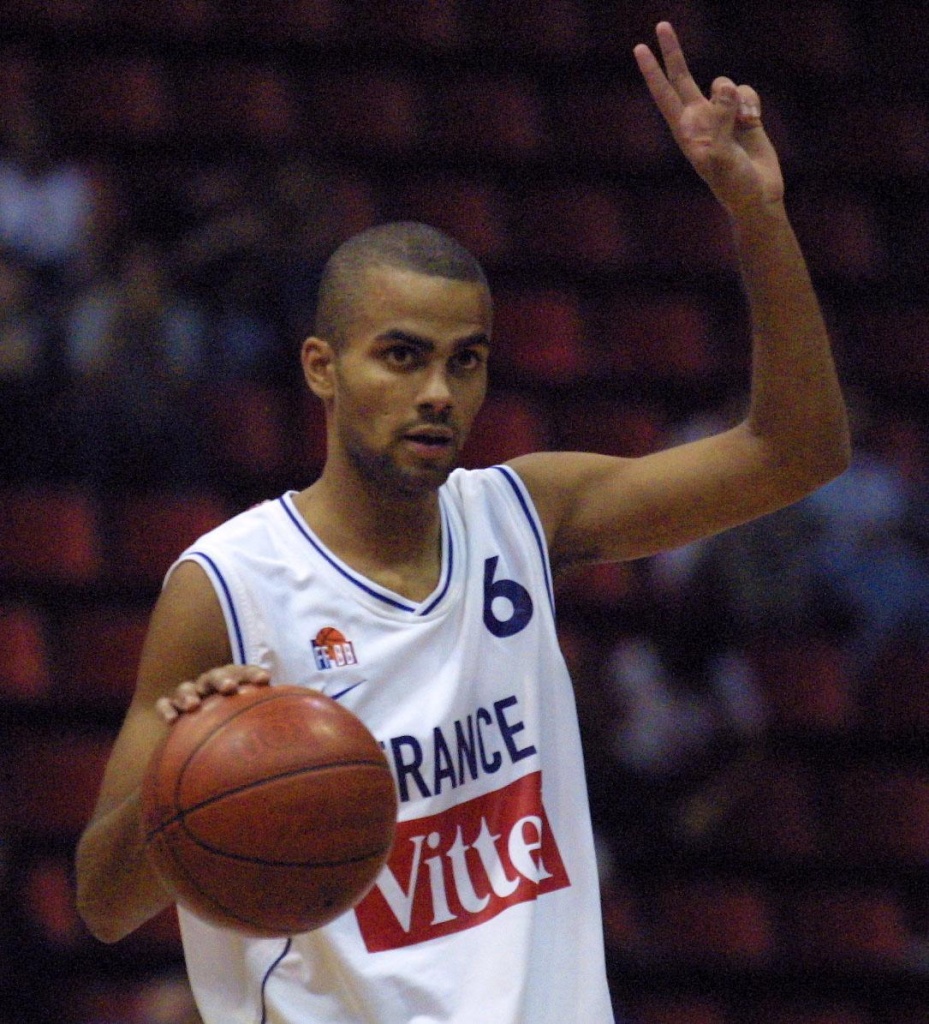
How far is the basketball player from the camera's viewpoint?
239cm

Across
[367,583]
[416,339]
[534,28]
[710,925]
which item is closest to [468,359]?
[416,339]

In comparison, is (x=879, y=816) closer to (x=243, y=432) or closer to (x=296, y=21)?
(x=243, y=432)

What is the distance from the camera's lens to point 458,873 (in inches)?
96.5

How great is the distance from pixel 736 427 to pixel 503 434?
10.2 feet

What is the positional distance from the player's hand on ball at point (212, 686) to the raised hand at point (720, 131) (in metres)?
0.91

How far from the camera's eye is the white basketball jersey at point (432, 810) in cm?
239

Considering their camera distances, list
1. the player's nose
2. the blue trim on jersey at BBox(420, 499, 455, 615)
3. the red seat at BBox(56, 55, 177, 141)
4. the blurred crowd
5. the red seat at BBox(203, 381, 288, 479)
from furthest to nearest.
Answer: the red seat at BBox(56, 55, 177, 141)
the red seat at BBox(203, 381, 288, 479)
the blurred crowd
the blue trim on jersey at BBox(420, 499, 455, 615)
the player's nose

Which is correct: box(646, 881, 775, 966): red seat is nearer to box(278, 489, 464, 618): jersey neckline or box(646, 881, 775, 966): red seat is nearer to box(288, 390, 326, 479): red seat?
box(288, 390, 326, 479): red seat

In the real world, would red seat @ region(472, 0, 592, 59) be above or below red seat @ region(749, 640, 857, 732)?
above

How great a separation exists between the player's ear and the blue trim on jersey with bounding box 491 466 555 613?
300 millimetres

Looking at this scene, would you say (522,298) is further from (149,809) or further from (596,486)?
(149,809)

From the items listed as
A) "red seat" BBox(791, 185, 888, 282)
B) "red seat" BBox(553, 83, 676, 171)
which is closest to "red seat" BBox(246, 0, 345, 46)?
"red seat" BBox(553, 83, 676, 171)

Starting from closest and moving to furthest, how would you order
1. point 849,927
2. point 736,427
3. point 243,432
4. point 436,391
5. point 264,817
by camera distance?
point 264,817 < point 436,391 < point 736,427 < point 849,927 < point 243,432

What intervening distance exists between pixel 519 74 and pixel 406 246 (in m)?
4.09
